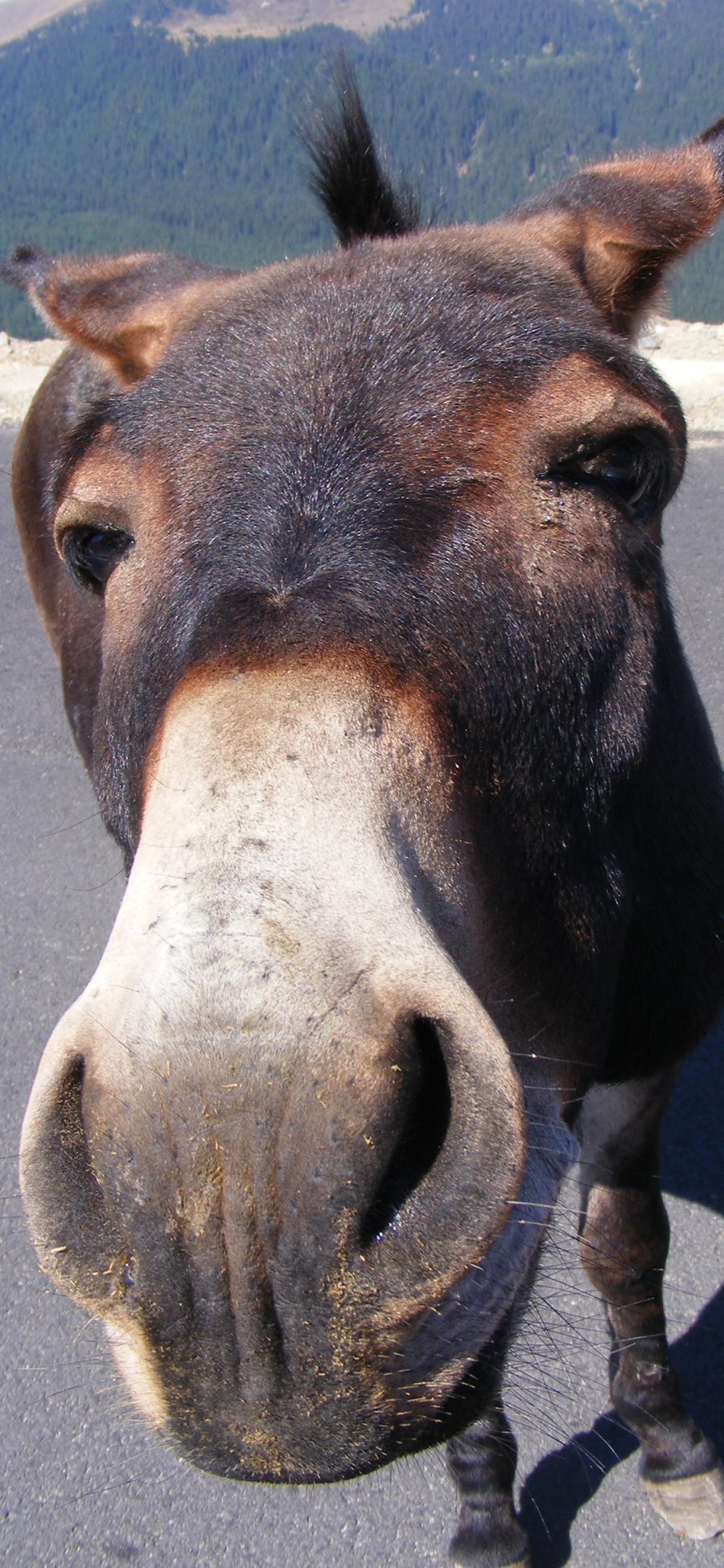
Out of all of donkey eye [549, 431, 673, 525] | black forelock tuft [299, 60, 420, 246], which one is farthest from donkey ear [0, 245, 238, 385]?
donkey eye [549, 431, 673, 525]

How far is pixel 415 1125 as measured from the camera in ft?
3.70

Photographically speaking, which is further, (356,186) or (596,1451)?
(596,1451)

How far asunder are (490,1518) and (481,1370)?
5.10ft

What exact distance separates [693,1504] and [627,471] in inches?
95.6

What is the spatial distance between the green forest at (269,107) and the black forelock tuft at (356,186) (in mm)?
4251

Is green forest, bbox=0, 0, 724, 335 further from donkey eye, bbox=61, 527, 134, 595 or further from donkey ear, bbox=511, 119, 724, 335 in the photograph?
donkey eye, bbox=61, 527, 134, 595

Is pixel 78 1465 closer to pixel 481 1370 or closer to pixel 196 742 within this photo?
pixel 481 1370

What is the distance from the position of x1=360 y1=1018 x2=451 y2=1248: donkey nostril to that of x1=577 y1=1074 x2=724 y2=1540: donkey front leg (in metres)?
1.55

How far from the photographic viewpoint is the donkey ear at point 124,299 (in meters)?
2.31

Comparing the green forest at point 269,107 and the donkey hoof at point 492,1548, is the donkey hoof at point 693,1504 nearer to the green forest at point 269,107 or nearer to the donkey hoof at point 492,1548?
the donkey hoof at point 492,1548

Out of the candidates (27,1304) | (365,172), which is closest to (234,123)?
(365,172)

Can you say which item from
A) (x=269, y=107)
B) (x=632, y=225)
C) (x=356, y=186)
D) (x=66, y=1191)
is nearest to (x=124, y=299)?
(x=356, y=186)

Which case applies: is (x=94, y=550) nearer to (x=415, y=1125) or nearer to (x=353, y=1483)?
(x=415, y=1125)

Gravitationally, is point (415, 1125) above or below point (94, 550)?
below
